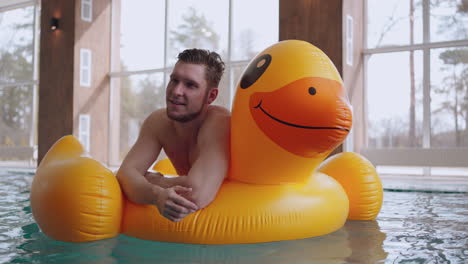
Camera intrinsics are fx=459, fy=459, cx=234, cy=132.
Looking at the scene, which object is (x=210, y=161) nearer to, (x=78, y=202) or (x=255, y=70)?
(x=255, y=70)

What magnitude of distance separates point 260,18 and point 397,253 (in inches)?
297

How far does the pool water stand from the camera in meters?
1.97

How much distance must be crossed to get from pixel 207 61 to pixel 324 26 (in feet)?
17.5

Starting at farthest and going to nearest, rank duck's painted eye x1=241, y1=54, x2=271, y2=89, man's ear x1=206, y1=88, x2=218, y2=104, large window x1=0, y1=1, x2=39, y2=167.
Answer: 1. large window x1=0, y1=1, x2=39, y2=167
2. man's ear x1=206, y1=88, x2=218, y2=104
3. duck's painted eye x1=241, y1=54, x2=271, y2=89

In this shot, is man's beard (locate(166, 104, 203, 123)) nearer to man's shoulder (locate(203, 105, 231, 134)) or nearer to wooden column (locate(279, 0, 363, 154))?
man's shoulder (locate(203, 105, 231, 134))

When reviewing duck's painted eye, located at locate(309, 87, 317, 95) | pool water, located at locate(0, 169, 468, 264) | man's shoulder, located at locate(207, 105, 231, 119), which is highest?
duck's painted eye, located at locate(309, 87, 317, 95)

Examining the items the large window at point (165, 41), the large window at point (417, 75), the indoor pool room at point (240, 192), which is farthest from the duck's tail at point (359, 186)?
the large window at point (165, 41)

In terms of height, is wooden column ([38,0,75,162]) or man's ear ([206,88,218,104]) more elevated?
wooden column ([38,0,75,162])

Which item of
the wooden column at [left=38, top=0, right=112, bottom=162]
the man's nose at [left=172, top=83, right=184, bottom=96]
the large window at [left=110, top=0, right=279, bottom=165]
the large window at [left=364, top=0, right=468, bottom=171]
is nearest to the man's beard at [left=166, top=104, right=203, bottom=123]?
the man's nose at [left=172, top=83, right=184, bottom=96]

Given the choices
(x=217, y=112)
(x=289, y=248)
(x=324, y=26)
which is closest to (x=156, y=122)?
(x=217, y=112)

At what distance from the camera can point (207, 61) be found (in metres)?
2.50

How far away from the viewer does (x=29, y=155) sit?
35.3 ft

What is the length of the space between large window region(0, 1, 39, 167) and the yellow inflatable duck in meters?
10.1

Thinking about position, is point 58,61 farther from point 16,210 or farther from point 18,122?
point 16,210
